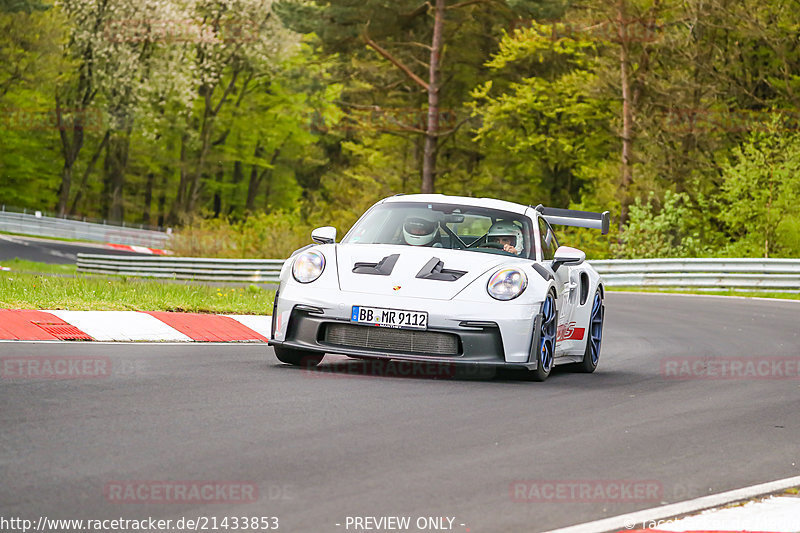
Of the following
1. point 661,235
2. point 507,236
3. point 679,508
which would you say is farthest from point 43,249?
point 679,508

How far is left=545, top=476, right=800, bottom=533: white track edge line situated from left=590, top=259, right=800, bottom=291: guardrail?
2056 centimetres

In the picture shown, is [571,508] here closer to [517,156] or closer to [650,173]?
[650,173]

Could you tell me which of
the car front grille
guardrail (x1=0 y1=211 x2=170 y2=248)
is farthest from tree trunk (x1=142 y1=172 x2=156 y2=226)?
the car front grille

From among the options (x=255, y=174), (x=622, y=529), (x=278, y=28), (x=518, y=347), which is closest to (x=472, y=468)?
(x=622, y=529)

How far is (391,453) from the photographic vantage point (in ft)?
18.6

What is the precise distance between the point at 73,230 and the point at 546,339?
158 feet

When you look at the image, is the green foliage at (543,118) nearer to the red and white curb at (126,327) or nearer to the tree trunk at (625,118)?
the tree trunk at (625,118)

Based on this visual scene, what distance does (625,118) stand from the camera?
126ft

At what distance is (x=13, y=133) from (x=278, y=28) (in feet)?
51.9

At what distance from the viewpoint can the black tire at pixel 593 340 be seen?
10274 millimetres

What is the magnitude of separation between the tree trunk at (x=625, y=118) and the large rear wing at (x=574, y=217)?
26884 millimetres

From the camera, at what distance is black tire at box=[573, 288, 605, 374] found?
10.3 metres

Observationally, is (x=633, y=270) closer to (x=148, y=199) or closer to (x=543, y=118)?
(x=543, y=118)

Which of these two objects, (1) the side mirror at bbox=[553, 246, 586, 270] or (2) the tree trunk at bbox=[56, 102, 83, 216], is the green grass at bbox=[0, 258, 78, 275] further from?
(2) the tree trunk at bbox=[56, 102, 83, 216]
